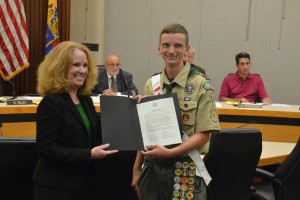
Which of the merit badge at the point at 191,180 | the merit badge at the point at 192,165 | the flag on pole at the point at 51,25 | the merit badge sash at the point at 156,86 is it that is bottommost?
the merit badge at the point at 191,180

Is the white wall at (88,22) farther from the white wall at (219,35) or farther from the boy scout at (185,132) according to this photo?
the boy scout at (185,132)

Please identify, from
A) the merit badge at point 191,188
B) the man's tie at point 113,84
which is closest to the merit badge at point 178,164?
the merit badge at point 191,188

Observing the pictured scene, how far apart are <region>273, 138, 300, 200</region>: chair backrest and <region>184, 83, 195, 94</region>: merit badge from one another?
1.02m

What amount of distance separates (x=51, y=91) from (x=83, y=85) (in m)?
0.19

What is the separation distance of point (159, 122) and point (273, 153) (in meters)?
1.35

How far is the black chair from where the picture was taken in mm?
1852

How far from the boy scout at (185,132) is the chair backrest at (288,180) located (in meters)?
0.90

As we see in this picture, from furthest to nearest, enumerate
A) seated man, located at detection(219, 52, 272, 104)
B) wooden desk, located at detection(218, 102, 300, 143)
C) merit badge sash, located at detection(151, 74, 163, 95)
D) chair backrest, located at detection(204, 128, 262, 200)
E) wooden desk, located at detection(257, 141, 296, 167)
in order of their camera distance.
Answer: seated man, located at detection(219, 52, 272, 104)
wooden desk, located at detection(218, 102, 300, 143)
wooden desk, located at detection(257, 141, 296, 167)
chair backrest, located at detection(204, 128, 262, 200)
merit badge sash, located at detection(151, 74, 163, 95)

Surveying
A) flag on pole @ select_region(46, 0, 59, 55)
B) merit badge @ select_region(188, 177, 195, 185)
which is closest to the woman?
merit badge @ select_region(188, 177, 195, 185)

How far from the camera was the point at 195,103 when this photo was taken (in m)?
1.86

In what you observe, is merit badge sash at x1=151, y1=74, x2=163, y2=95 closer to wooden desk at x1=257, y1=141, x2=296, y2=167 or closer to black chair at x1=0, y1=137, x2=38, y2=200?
black chair at x1=0, y1=137, x2=38, y2=200

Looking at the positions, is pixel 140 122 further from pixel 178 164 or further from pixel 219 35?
pixel 219 35

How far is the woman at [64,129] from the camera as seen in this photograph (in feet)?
5.57

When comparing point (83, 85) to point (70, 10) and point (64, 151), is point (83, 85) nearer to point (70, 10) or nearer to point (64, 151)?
point (64, 151)
